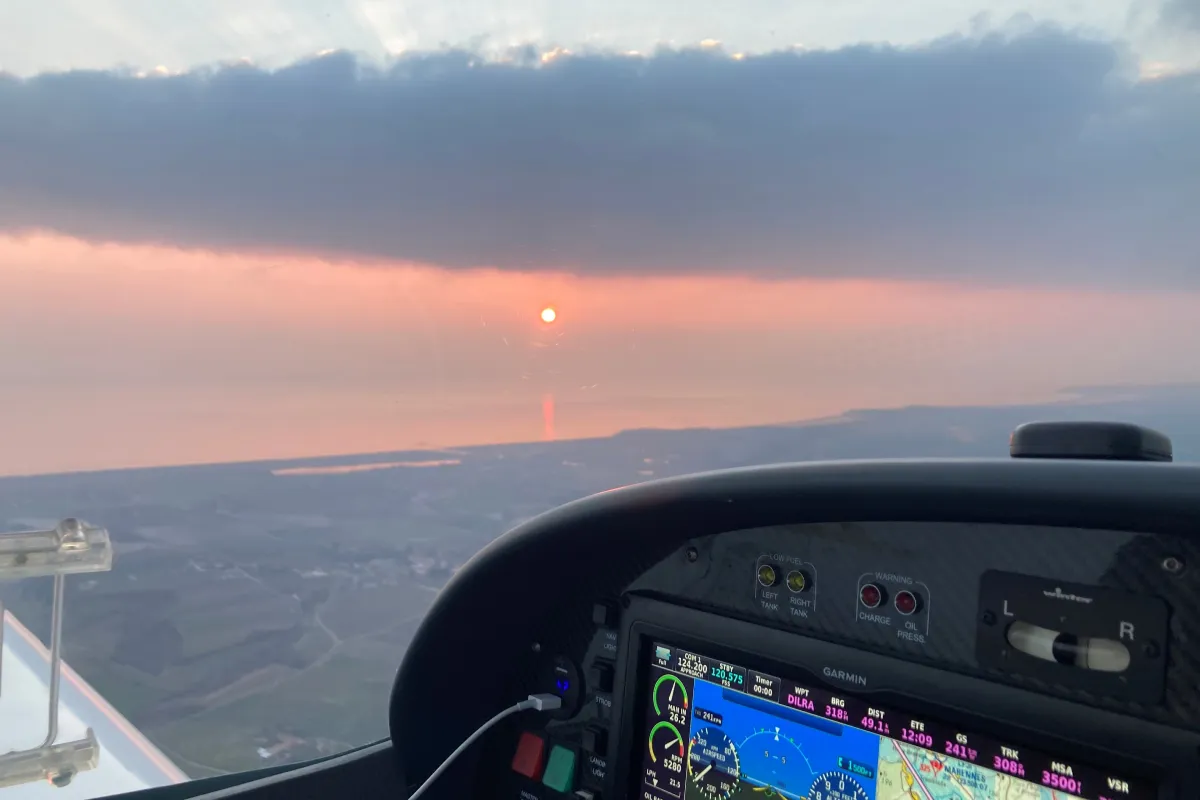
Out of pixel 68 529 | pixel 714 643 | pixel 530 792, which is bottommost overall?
pixel 530 792

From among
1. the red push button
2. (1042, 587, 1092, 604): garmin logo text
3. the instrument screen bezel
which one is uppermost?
(1042, 587, 1092, 604): garmin logo text

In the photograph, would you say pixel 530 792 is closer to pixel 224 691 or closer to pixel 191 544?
pixel 224 691

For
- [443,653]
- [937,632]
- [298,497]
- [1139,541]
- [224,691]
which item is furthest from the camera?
[298,497]

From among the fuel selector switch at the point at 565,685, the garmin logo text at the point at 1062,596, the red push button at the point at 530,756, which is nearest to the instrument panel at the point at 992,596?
the garmin logo text at the point at 1062,596

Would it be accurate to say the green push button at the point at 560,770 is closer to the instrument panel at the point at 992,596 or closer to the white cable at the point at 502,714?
the white cable at the point at 502,714

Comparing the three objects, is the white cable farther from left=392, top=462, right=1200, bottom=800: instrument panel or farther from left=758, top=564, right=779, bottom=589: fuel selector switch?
left=758, top=564, right=779, bottom=589: fuel selector switch

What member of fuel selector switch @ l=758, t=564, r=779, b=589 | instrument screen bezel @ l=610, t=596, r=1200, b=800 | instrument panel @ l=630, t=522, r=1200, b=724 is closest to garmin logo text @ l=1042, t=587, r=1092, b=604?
instrument panel @ l=630, t=522, r=1200, b=724

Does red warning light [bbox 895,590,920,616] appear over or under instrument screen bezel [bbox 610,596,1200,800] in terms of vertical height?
over

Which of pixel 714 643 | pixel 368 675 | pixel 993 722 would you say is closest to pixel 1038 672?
pixel 993 722
